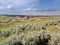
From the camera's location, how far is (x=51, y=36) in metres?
9.84

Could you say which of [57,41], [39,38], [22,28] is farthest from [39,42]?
[22,28]

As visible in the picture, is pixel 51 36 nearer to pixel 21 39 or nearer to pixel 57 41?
pixel 57 41

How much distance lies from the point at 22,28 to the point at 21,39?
296 centimetres

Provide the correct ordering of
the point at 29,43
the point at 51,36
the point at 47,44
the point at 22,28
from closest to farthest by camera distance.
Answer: the point at 29,43 < the point at 47,44 < the point at 51,36 < the point at 22,28

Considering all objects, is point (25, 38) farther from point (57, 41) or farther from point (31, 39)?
point (57, 41)

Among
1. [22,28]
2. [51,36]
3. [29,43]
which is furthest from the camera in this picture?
[22,28]

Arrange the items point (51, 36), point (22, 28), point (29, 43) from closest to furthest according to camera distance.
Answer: point (29, 43), point (51, 36), point (22, 28)

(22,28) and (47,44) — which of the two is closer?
(47,44)

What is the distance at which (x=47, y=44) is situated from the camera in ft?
30.2

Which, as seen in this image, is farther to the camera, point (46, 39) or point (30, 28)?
point (30, 28)

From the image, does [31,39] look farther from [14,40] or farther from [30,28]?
[30,28]

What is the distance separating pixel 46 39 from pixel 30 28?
2.67m

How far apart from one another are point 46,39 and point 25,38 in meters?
1.22

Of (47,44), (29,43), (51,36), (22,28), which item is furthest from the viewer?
(22,28)
